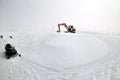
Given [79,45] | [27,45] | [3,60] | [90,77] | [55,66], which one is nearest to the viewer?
[90,77]

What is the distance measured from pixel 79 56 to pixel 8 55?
5.18 meters

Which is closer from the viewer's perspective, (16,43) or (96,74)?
(96,74)

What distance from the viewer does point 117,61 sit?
7.84m

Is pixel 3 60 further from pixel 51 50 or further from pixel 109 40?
pixel 109 40

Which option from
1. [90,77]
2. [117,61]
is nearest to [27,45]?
[90,77]

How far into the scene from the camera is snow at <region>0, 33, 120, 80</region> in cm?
662

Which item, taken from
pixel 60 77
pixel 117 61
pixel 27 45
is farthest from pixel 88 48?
pixel 27 45

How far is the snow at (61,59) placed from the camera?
21.7ft

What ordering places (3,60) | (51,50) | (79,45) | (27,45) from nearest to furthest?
(3,60) → (51,50) → (79,45) → (27,45)

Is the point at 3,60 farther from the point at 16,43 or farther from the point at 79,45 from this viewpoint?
the point at 79,45

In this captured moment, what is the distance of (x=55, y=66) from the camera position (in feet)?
24.9

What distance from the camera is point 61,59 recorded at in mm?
8312

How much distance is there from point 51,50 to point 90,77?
410 centimetres

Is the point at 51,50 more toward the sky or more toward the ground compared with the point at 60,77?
more toward the sky
